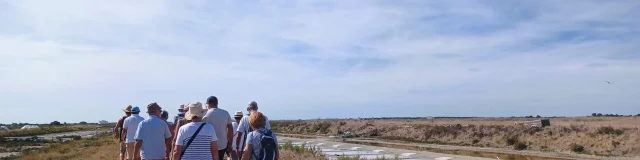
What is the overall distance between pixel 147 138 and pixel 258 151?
2291 mm

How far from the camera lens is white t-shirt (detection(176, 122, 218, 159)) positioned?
6477mm

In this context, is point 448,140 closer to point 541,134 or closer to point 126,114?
point 541,134

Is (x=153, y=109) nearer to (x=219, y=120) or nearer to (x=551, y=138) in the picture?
(x=219, y=120)

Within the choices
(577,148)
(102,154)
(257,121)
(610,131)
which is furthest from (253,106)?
(610,131)

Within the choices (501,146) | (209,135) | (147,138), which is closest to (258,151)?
(209,135)

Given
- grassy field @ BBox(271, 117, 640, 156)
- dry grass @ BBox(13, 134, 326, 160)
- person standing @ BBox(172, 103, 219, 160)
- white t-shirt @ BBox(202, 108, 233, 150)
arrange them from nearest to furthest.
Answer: person standing @ BBox(172, 103, 219, 160) → white t-shirt @ BBox(202, 108, 233, 150) → dry grass @ BBox(13, 134, 326, 160) → grassy field @ BBox(271, 117, 640, 156)

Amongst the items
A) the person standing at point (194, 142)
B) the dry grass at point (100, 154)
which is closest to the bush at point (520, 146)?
the dry grass at point (100, 154)

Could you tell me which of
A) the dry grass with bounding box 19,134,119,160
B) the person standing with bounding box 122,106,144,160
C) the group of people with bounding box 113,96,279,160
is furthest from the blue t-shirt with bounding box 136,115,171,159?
the dry grass with bounding box 19,134,119,160

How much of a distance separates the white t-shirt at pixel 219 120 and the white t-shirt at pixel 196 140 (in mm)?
1631

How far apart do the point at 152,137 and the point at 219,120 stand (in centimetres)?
A: 102

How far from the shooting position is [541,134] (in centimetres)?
3547

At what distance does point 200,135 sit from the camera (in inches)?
256

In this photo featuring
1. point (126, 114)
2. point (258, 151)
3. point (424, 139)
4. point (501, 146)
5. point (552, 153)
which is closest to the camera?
point (258, 151)

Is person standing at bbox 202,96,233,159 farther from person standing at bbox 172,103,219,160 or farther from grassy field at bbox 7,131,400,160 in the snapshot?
grassy field at bbox 7,131,400,160
